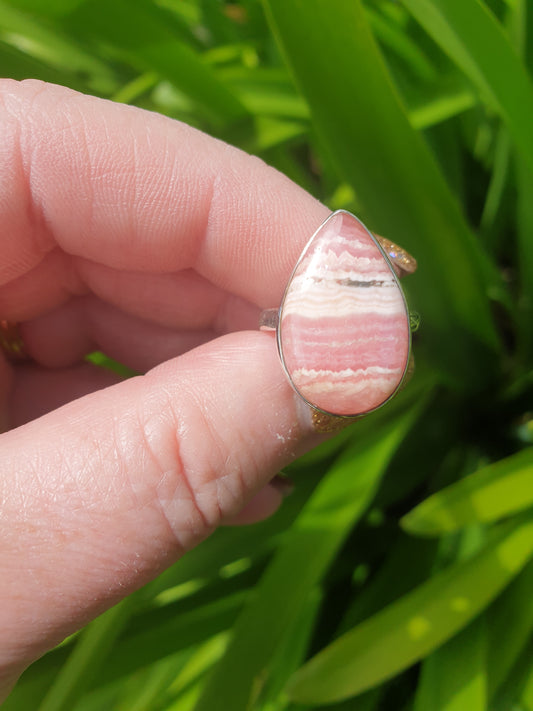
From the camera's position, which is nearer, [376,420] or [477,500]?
[477,500]

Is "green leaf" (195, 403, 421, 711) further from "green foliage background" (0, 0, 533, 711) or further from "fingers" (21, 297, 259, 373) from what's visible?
"fingers" (21, 297, 259, 373)

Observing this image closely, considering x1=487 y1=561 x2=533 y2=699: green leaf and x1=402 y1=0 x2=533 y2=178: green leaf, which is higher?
x1=402 y1=0 x2=533 y2=178: green leaf

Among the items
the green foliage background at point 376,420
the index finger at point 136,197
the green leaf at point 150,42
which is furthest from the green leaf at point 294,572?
the green leaf at point 150,42

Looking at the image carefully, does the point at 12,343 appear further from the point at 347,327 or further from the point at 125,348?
the point at 347,327

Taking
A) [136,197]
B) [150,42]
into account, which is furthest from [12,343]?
[150,42]

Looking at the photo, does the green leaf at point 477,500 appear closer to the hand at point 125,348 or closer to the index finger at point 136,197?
the hand at point 125,348

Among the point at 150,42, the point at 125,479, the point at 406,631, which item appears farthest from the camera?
the point at 150,42

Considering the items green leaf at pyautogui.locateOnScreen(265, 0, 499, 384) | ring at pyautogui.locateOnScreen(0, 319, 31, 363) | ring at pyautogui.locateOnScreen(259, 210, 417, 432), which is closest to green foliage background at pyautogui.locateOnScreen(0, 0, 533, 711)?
green leaf at pyautogui.locateOnScreen(265, 0, 499, 384)
